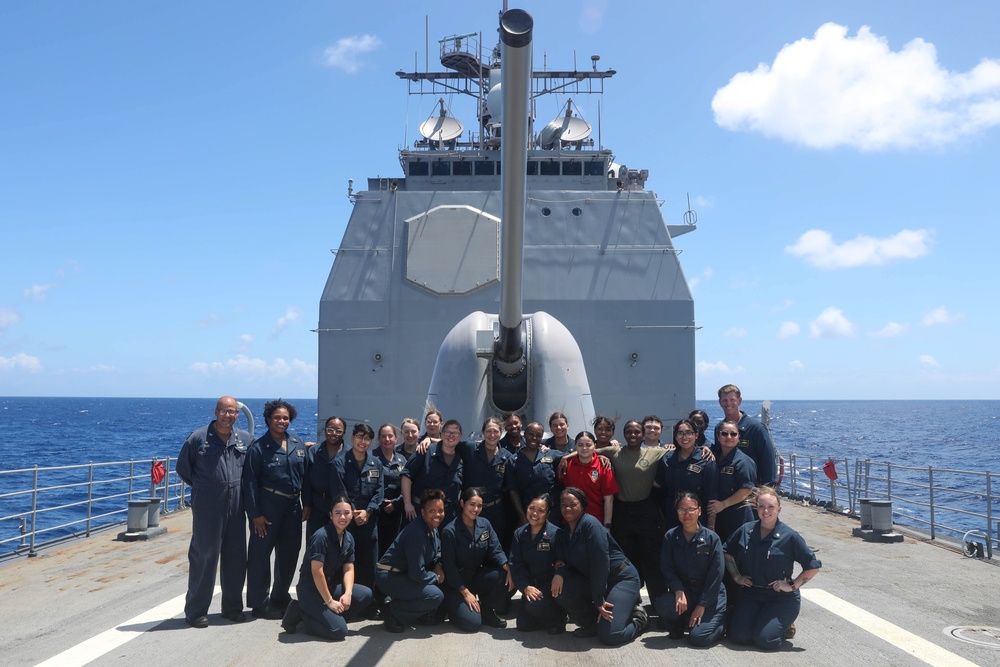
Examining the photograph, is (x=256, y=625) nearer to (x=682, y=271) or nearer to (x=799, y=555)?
(x=799, y=555)

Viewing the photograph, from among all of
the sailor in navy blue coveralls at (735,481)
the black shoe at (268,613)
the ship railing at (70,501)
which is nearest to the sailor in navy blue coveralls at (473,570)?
the black shoe at (268,613)

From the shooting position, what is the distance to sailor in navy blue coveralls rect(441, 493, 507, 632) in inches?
197

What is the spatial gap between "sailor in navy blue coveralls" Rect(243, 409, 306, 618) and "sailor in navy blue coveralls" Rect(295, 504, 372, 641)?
1.36 feet

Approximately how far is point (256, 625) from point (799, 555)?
3.25 m

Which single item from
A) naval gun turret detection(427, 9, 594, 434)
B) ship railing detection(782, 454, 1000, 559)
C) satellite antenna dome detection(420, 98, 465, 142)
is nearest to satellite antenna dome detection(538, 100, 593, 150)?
satellite antenna dome detection(420, 98, 465, 142)

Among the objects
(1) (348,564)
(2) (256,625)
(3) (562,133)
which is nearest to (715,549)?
(1) (348,564)

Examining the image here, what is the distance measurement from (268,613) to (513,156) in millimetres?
3229

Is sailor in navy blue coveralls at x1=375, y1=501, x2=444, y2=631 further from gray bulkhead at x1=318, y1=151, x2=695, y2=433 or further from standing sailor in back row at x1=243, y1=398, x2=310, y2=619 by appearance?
gray bulkhead at x1=318, y1=151, x2=695, y2=433

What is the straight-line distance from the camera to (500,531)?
5.62m

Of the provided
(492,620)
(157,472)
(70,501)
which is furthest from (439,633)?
(70,501)

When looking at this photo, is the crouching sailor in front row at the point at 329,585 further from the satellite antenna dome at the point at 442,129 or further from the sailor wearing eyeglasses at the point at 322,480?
the satellite antenna dome at the point at 442,129

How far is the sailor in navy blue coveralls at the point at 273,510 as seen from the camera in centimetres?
517

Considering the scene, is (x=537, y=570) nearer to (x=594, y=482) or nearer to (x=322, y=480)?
(x=594, y=482)

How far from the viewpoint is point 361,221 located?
1112 cm
